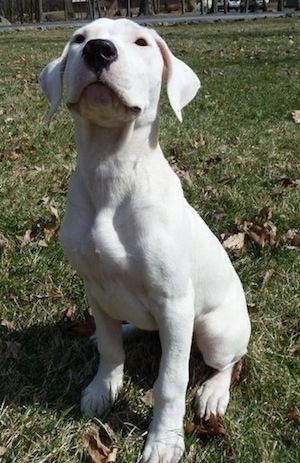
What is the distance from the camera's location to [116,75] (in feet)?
7.66

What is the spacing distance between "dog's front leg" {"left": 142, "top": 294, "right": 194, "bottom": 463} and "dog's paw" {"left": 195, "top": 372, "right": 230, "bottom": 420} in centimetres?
18

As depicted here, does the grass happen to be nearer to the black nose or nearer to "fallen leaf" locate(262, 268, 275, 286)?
"fallen leaf" locate(262, 268, 275, 286)

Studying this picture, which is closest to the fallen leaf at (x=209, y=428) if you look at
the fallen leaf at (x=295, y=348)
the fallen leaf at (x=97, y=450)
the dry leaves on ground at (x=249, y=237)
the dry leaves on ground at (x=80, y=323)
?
the fallen leaf at (x=97, y=450)

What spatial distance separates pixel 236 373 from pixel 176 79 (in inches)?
53.3

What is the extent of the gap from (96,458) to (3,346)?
93cm

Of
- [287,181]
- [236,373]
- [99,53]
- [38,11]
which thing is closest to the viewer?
[99,53]

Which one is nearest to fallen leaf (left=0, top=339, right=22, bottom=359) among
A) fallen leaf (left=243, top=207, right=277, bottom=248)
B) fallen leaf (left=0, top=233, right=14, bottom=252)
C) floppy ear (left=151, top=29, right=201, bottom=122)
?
fallen leaf (left=0, top=233, right=14, bottom=252)

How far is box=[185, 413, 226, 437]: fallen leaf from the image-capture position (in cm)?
265

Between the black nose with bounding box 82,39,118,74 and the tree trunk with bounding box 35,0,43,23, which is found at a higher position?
the black nose with bounding box 82,39,118,74

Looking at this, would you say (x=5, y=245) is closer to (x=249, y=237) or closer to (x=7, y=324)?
(x=7, y=324)

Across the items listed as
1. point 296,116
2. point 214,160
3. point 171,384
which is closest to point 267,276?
point 171,384

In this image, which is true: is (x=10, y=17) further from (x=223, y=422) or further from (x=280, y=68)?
(x=223, y=422)

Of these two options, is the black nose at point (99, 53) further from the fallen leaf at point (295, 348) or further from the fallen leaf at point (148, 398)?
the fallen leaf at point (295, 348)

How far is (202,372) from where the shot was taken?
121 inches
